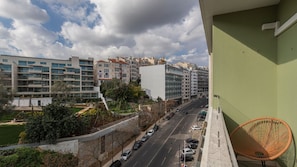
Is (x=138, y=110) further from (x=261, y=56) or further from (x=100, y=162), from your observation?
(x=261, y=56)

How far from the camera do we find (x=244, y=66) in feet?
7.42

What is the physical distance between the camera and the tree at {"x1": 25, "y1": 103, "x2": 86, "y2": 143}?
7719 mm

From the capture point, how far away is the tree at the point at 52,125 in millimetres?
7719

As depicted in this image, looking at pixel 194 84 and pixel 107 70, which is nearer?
pixel 107 70

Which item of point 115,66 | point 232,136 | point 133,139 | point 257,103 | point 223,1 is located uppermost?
point 115,66

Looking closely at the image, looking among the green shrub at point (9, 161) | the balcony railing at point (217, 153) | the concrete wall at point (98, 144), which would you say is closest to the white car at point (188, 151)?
the concrete wall at point (98, 144)

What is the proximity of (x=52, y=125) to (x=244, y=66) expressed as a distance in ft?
28.6

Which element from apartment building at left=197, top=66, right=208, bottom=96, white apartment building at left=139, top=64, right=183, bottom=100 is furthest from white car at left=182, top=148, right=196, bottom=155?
apartment building at left=197, top=66, right=208, bottom=96

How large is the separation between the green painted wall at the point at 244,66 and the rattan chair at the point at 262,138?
202 mm

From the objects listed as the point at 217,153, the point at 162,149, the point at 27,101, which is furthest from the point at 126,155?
the point at 27,101

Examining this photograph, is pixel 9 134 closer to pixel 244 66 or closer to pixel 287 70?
pixel 244 66

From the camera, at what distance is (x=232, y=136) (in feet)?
6.93

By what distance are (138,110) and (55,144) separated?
10532mm

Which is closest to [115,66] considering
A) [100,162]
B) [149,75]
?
[149,75]
